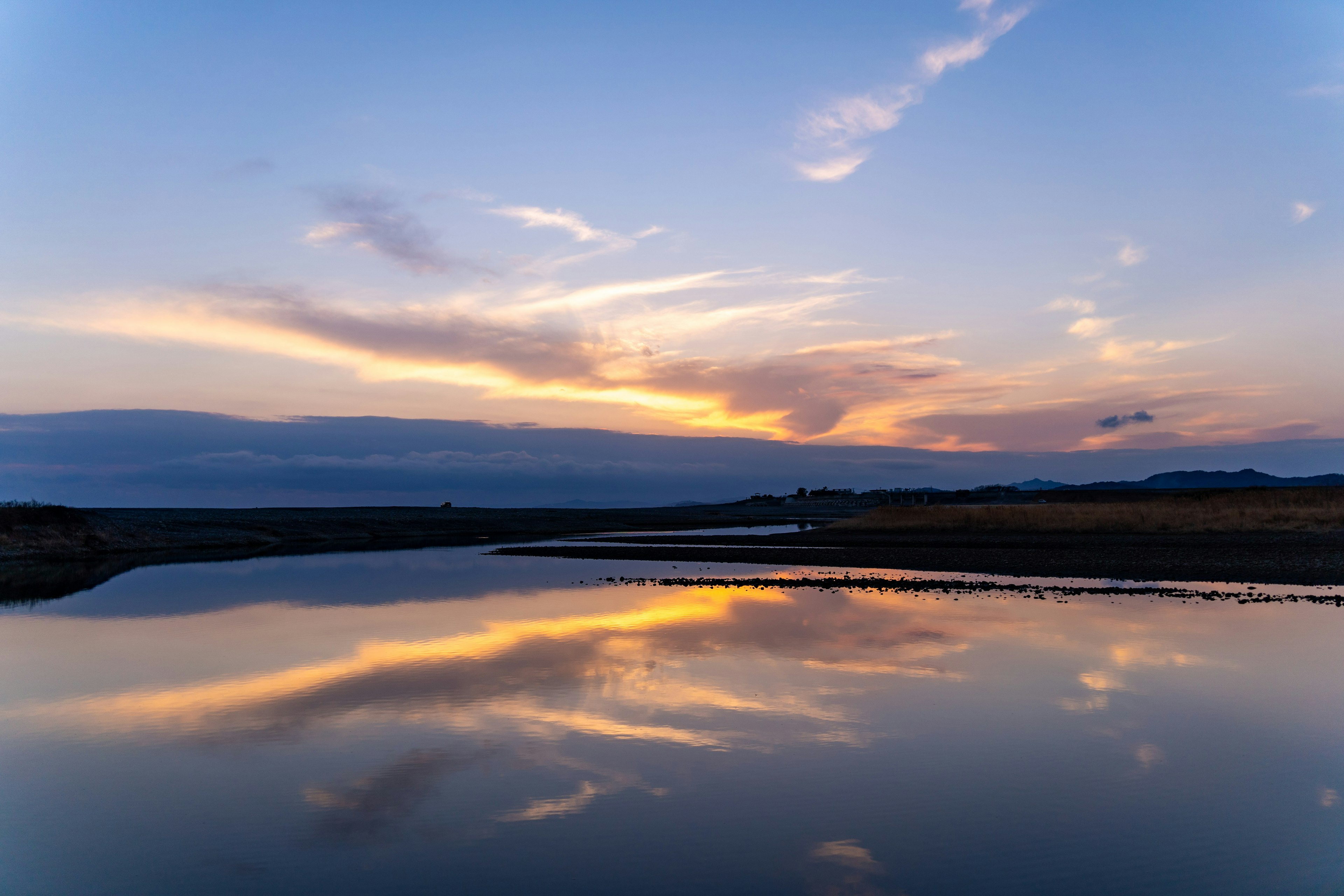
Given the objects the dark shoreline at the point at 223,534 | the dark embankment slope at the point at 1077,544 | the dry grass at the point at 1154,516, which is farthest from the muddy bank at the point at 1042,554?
the dark shoreline at the point at 223,534

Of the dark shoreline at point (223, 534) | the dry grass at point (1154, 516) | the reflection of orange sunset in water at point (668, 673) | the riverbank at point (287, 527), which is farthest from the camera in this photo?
the dry grass at point (1154, 516)

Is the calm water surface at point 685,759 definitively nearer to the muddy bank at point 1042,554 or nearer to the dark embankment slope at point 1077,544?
the muddy bank at point 1042,554

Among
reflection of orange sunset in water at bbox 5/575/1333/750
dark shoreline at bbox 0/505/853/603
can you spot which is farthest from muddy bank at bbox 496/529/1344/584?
dark shoreline at bbox 0/505/853/603

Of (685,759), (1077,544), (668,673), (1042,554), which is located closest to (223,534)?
(668,673)

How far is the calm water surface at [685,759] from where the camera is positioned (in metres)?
8.02

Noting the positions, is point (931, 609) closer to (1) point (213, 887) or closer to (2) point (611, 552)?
(1) point (213, 887)

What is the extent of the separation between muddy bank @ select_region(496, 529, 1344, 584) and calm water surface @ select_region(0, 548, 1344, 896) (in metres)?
11.3

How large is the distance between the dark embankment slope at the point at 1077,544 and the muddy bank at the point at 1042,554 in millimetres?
143

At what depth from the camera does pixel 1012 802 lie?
9.59m

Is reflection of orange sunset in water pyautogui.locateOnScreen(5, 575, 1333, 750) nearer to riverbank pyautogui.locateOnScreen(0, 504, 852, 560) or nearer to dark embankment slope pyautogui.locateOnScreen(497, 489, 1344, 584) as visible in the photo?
dark embankment slope pyautogui.locateOnScreen(497, 489, 1344, 584)

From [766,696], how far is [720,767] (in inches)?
158

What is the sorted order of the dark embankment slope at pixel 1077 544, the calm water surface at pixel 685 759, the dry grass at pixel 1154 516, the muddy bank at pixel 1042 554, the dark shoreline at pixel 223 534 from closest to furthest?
the calm water surface at pixel 685 759 < the muddy bank at pixel 1042 554 < the dark embankment slope at pixel 1077 544 < the dark shoreline at pixel 223 534 < the dry grass at pixel 1154 516

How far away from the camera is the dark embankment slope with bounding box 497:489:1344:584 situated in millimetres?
35469

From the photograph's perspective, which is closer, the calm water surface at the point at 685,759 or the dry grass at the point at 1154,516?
the calm water surface at the point at 685,759
